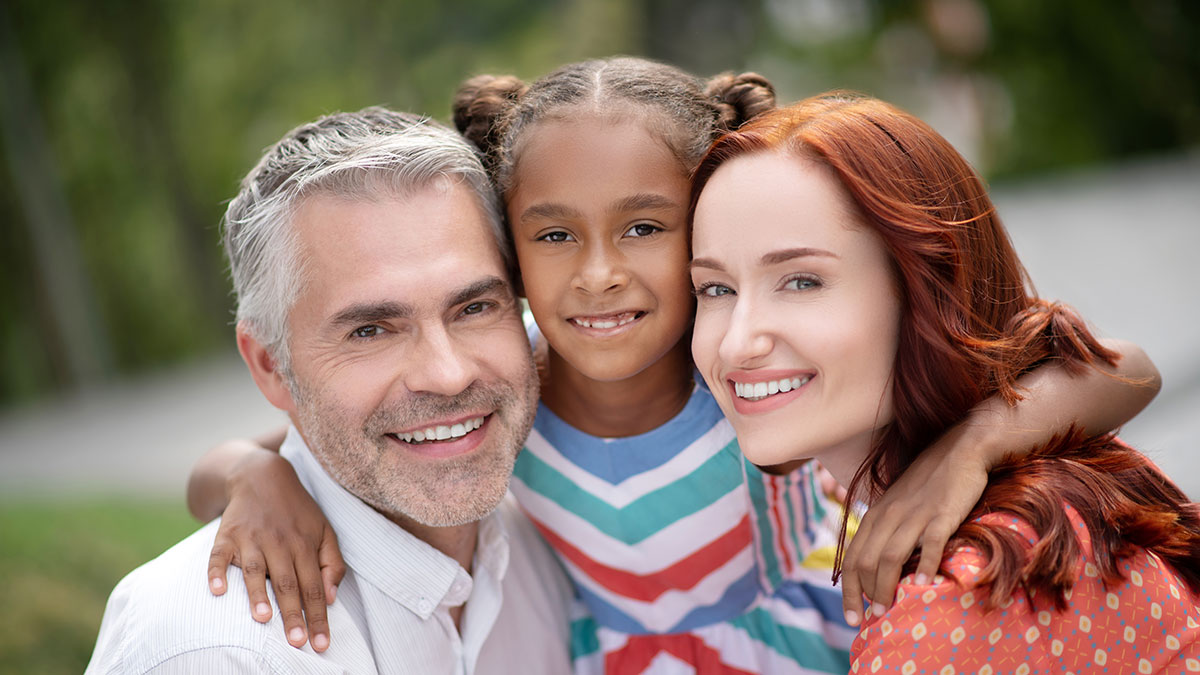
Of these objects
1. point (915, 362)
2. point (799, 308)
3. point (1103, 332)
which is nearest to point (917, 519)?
point (915, 362)

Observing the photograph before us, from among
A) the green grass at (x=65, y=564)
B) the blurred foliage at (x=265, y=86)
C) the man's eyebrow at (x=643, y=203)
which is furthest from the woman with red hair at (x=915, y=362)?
the blurred foliage at (x=265, y=86)

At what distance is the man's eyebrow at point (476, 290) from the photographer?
237 cm

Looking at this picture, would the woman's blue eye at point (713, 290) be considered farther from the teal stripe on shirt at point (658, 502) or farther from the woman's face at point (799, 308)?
the teal stripe on shirt at point (658, 502)

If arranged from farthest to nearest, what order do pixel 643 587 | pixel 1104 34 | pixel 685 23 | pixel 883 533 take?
pixel 1104 34, pixel 685 23, pixel 643 587, pixel 883 533

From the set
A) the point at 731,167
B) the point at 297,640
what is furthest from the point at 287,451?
the point at 731,167

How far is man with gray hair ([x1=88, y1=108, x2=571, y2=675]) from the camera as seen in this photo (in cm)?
233

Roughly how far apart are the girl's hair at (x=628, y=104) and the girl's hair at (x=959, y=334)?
28cm

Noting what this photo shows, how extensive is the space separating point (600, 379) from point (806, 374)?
696mm

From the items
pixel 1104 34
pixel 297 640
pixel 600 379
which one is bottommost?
pixel 1104 34

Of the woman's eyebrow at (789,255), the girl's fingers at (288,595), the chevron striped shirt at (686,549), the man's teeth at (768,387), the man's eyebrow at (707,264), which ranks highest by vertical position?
the woman's eyebrow at (789,255)

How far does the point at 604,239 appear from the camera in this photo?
8.19 ft

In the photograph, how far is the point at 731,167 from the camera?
220cm

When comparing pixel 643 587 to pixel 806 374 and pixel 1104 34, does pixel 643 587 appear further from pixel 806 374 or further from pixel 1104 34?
pixel 1104 34

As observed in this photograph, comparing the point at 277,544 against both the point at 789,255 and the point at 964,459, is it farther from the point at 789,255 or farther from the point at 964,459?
the point at 964,459
